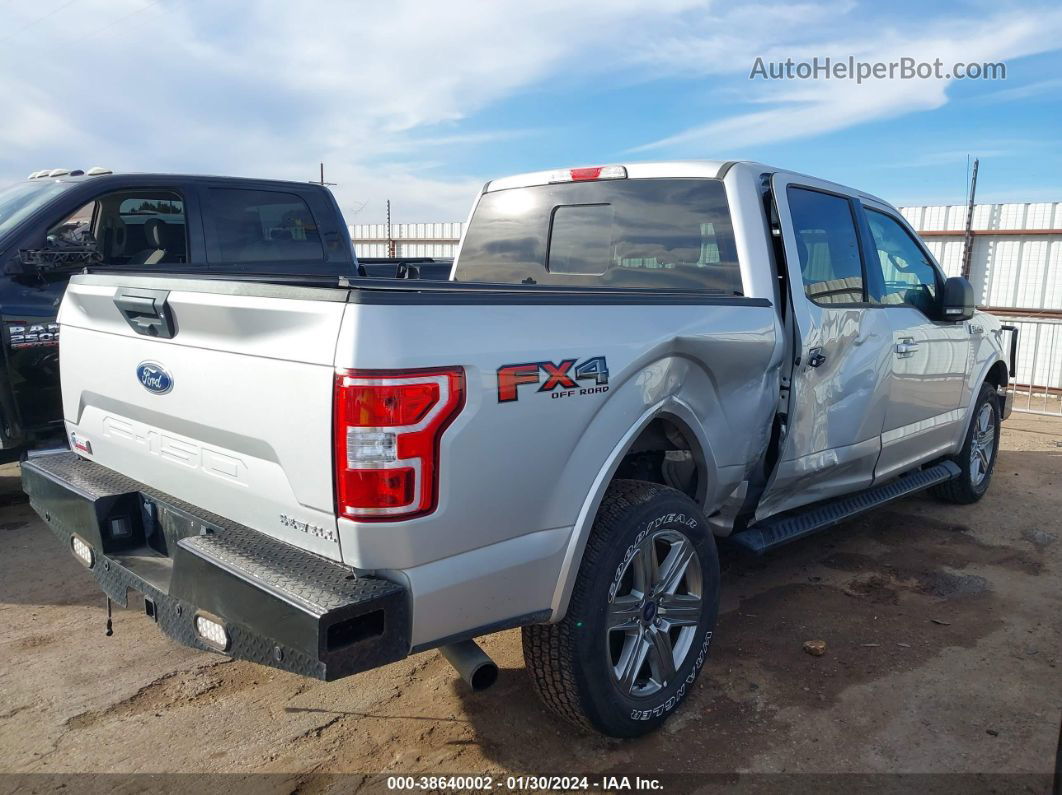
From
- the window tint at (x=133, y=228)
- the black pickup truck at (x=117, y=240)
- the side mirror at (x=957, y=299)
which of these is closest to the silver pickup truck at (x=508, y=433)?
the side mirror at (x=957, y=299)

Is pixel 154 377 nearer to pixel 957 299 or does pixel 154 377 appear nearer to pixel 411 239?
pixel 957 299

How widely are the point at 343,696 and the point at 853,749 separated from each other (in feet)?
6.29

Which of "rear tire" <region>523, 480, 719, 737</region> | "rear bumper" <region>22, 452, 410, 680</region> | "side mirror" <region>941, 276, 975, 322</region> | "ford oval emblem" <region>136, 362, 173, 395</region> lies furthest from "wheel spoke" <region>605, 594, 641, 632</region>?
"side mirror" <region>941, 276, 975, 322</region>

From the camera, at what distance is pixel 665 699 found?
294cm

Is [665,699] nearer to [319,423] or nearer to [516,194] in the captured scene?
[319,423]

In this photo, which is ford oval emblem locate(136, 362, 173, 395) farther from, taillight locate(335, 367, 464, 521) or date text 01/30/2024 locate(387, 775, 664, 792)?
date text 01/30/2024 locate(387, 775, 664, 792)

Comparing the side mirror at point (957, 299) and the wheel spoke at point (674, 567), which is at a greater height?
the side mirror at point (957, 299)

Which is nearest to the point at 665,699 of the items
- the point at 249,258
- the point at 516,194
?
the point at 516,194

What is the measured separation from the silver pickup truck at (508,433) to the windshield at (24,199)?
94.1 inches

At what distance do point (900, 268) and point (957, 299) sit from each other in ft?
1.20

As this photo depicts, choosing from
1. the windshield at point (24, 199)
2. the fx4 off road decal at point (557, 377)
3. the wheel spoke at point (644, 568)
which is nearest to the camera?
the fx4 off road decal at point (557, 377)

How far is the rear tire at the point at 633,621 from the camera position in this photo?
102 inches

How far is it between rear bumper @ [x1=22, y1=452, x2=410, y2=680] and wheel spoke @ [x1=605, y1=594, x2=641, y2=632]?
85 cm

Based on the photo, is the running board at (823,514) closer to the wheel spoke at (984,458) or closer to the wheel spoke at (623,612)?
the wheel spoke at (984,458)
